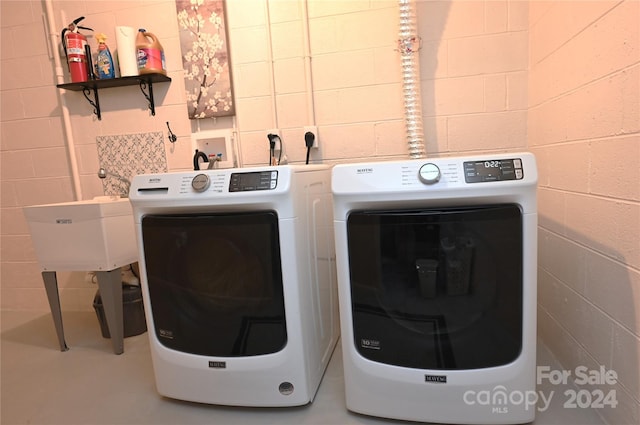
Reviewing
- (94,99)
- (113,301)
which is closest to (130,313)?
(113,301)

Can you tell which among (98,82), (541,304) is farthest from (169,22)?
(541,304)

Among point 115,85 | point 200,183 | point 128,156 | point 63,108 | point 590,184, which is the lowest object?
point 590,184

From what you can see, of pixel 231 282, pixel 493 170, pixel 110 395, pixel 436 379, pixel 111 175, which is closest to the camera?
pixel 493 170

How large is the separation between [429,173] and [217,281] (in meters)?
0.83

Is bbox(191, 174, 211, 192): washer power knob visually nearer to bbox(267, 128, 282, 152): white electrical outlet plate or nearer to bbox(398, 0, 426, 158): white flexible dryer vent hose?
bbox(267, 128, 282, 152): white electrical outlet plate

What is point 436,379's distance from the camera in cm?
118

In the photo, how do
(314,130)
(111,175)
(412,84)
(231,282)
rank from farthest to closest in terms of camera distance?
(111,175)
(314,130)
(412,84)
(231,282)

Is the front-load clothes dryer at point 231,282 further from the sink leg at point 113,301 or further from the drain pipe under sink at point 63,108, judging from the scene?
the drain pipe under sink at point 63,108

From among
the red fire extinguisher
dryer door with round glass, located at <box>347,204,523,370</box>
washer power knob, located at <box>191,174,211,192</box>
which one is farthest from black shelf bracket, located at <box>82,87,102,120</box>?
dryer door with round glass, located at <box>347,204,523,370</box>

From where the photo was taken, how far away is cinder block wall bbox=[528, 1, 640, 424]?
1.07m

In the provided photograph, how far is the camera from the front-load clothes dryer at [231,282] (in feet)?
4.04

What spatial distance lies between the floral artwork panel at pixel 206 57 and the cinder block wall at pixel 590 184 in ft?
5.41

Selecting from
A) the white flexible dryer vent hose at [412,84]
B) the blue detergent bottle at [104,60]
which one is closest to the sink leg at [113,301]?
the blue detergent bottle at [104,60]

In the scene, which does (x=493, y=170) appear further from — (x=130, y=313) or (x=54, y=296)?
(x=54, y=296)
